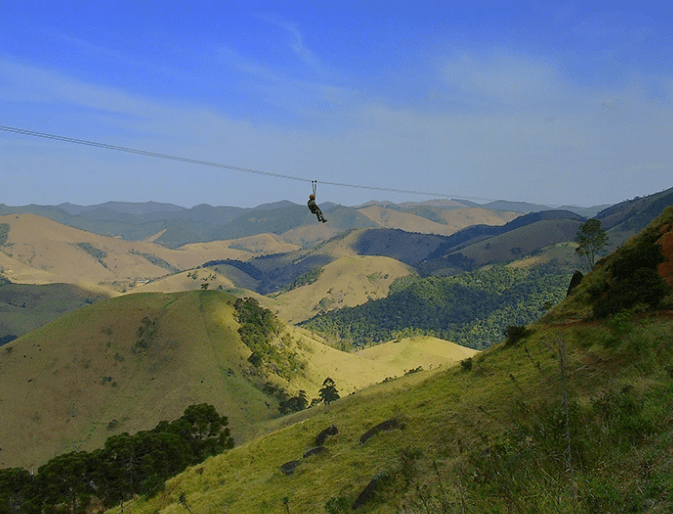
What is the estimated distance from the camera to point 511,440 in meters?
14.6

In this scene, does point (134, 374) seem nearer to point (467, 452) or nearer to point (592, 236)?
point (592, 236)

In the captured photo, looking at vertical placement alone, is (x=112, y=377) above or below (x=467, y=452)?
below

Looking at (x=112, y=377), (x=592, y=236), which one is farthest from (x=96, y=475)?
(x=592, y=236)

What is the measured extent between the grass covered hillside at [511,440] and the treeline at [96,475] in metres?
14.0

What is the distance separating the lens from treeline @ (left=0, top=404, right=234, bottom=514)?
44625 mm

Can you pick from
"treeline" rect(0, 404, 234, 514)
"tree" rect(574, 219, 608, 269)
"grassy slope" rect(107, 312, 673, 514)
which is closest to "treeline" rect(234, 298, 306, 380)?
"treeline" rect(0, 404, 234, 514)

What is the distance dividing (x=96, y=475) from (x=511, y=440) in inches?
1840

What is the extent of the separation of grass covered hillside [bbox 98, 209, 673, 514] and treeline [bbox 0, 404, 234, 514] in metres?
14.0

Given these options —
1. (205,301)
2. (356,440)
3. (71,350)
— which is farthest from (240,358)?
(356,440)

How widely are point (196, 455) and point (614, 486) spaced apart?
52.8 metres

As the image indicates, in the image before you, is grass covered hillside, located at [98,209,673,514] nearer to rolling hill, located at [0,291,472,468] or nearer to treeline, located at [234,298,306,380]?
rolling hill, located at [0,291,472,468]

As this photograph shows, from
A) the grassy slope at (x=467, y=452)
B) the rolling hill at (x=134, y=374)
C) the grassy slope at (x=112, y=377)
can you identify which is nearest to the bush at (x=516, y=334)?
the grassy slope at (x=467, y=452)

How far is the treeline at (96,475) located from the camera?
44.6 meters

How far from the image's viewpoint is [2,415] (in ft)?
315
